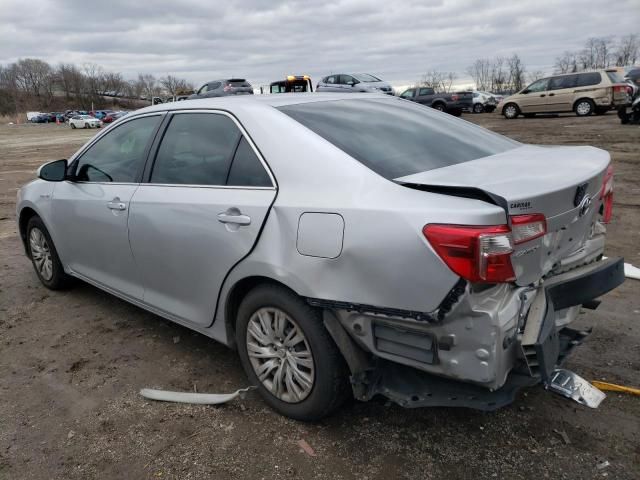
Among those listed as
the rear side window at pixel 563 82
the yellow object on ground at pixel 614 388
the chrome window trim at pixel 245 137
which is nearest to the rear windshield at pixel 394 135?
the chrome window trim at pixel 245 137

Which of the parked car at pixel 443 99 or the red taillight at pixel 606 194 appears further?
the parked car at pixel 443 99

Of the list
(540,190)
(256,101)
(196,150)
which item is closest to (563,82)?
(256,101)

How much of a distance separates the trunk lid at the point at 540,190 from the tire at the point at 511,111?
Answer: 861 inches

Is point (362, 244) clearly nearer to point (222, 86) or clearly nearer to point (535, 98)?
point (535, 98)

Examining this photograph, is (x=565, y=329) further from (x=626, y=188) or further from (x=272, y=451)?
(x=626, y=188)

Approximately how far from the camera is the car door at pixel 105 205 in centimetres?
358

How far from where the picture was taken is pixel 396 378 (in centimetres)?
246

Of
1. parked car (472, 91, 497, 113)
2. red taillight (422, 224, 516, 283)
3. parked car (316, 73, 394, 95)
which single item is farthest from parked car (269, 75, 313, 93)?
parked car (472, 91, 497, 113)

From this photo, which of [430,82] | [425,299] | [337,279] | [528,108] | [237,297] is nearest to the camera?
[425,299]

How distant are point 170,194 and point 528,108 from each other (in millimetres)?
21932

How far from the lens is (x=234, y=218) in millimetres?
2744

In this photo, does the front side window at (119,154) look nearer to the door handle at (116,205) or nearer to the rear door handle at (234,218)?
the door handle at (116,205)

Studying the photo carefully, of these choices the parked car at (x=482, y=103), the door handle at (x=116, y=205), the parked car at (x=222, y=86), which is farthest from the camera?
the parked car at (x=482, y=103)

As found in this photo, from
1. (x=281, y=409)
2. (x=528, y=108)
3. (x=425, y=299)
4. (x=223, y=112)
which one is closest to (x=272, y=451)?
(x=281, y=409)
